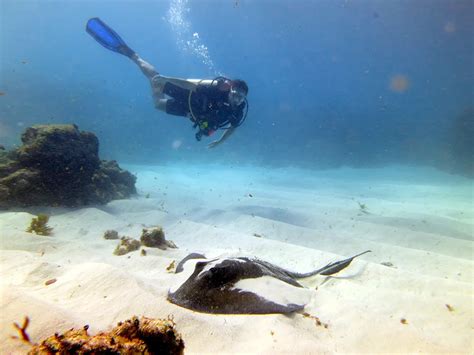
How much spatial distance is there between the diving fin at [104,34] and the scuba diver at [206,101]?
2167mm

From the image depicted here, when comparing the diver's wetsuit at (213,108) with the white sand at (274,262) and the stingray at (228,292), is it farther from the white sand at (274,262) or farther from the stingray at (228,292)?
the stingray at (228,292)

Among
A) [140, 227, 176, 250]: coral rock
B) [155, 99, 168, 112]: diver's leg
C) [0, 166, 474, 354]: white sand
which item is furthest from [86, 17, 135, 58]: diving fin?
[140, 227, 176, 250]: coral rock

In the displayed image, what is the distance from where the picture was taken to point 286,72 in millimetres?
76312

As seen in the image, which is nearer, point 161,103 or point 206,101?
point 206,101

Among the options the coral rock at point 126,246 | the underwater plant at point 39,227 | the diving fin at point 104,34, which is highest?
the diving fin at point 104,34

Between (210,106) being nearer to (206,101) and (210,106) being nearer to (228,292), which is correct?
(206,101)

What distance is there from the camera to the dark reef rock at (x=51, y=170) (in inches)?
308

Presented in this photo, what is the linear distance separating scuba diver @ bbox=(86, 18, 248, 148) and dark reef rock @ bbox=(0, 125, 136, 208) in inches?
120

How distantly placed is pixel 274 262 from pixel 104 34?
34.0ft

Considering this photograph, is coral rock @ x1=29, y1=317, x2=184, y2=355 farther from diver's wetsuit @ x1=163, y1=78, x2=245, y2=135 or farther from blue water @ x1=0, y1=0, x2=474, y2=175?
blue water @ x1=0, y1=0, x2=474, y2=175

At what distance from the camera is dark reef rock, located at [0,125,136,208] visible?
25.7ft

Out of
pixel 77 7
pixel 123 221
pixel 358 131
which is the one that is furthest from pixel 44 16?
pixel 123 221

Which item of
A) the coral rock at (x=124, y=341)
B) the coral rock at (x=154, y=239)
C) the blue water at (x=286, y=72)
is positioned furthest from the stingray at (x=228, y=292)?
the blue water at (x=286, y=72)

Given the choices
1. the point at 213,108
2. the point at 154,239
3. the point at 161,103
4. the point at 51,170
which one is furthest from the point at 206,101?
the point at 51,170
